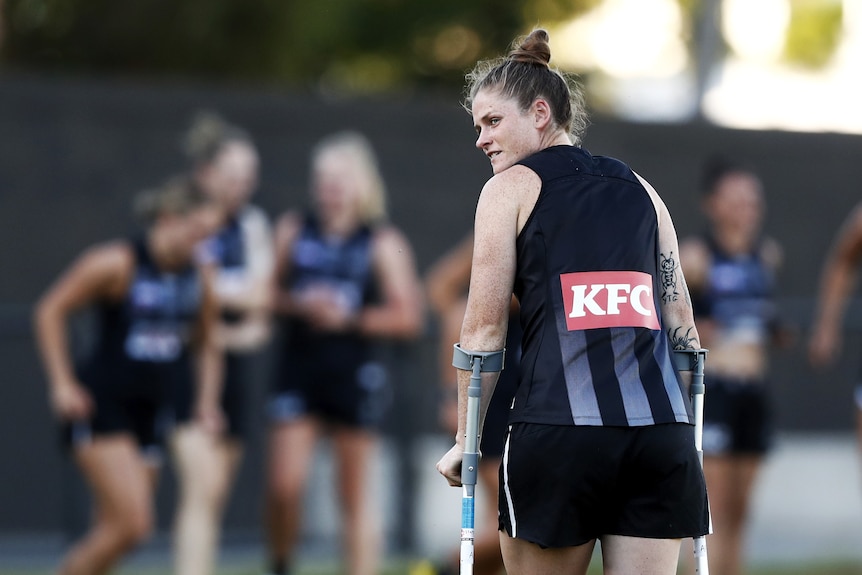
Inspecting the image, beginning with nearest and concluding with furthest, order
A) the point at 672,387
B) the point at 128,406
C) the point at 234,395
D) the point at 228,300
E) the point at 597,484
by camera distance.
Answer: the point at 597,484 → the point at 672,387 → the point at 128,406 → the point at 234,395 → the point at 228,300

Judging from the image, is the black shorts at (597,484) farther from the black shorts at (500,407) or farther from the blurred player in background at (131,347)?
the blurred player in background at (131,347)

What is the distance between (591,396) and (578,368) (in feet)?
0.30

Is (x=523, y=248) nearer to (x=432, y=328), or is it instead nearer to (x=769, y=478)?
(x=432, y=328)

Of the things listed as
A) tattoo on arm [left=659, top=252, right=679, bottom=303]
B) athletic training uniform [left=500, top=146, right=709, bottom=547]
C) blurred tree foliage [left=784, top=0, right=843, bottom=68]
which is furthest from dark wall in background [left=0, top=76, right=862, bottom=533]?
blurred tree foliage [left=784, top=0, right=843, bottom=68]

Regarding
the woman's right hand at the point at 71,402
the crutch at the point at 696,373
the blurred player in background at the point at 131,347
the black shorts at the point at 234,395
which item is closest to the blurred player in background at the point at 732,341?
the black shorts at the point at 234,395

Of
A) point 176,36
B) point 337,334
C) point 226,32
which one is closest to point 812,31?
point 226,32

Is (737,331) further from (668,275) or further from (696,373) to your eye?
(668,275)

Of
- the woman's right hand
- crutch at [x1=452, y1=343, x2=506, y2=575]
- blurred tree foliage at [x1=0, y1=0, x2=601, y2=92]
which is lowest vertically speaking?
the woman's right hand

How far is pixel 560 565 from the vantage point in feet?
13.2

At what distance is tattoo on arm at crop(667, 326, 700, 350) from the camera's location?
4.36 m

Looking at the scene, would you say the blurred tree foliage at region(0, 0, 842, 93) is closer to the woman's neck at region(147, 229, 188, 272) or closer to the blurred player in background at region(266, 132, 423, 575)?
the blurred player in background at region(266, 132, 423, 575)

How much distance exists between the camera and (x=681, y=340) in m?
4.36

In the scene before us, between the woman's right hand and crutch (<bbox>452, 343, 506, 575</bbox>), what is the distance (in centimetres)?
426

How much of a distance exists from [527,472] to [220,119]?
27.9ft
